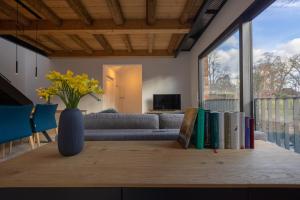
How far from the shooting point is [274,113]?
8.29ft

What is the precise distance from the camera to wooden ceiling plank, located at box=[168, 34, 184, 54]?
213 inches

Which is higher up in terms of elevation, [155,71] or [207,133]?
[155,71]

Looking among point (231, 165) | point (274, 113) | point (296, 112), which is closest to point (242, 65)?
point (274, 113)

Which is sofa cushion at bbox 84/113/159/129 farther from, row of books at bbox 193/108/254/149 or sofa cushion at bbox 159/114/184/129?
row of books at bbox 193/108/254/149

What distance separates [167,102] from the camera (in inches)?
274

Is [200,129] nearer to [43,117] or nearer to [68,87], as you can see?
[68,87]

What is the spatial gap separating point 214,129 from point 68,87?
32.1 inches

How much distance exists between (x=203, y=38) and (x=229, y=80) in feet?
5.62

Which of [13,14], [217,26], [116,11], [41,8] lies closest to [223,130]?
[116,11]

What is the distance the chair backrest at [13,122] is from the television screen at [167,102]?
Result: 159 inches

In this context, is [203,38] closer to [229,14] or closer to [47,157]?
[229,14]

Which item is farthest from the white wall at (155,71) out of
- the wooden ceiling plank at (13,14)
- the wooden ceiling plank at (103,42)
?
the wooden ceiling plank at (13,14)

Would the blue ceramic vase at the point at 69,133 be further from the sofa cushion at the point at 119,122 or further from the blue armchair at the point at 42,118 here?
the blue armchair at the point at 42,118

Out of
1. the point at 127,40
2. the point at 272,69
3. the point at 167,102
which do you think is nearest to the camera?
the point at 272,69
